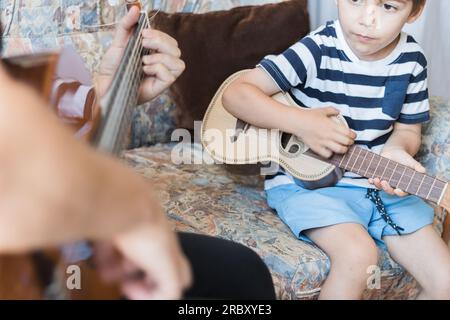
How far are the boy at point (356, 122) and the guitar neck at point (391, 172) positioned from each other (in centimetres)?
2

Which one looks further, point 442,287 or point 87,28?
point 87,28

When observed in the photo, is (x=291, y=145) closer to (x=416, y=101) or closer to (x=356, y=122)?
(x=356, y=122)

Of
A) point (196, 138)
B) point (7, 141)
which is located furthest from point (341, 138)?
point (7, 141)

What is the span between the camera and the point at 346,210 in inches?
50.4

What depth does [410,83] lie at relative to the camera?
1404 millimetres

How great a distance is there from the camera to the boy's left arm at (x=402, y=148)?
1264 millimetres

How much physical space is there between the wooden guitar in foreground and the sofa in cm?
12

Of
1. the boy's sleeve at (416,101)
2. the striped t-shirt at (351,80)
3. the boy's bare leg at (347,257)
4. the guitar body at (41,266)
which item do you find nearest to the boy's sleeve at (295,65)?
the striped t-shirt at (351,80)

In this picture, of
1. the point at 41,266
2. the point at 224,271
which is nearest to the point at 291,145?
the point at 224,271

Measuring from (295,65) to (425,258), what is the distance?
0.49m

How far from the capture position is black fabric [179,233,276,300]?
864 mm

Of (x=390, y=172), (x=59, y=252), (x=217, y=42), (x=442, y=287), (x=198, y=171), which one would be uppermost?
(x=217, y=42)

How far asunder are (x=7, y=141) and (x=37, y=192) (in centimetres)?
5

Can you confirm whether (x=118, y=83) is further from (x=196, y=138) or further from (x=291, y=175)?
(x=196, y=138)
